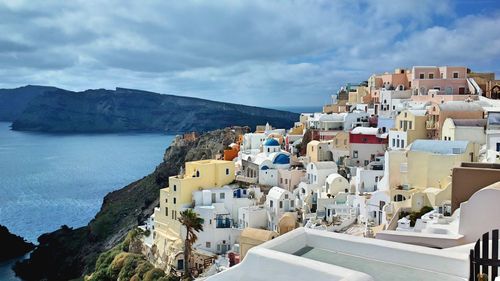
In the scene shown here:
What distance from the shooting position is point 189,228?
30656 millimetres

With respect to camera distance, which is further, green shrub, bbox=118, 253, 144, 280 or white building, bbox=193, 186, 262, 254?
green shrub, bbox=118, 253, 144, 280

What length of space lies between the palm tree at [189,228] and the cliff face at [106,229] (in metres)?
18.3

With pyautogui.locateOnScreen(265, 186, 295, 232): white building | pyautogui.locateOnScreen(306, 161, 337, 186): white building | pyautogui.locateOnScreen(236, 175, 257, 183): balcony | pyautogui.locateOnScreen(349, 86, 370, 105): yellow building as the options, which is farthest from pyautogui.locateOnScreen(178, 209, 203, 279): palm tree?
pyautogui.locateOnScreen(349, 86, 370, 105): yellow building

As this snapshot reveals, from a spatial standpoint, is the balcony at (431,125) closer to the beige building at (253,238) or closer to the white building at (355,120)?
the white building at (355,120)

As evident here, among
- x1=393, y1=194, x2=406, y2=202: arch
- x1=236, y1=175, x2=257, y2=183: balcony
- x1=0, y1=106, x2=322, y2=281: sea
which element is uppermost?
x1=393, y1=194, x2=406, y2=202: arch

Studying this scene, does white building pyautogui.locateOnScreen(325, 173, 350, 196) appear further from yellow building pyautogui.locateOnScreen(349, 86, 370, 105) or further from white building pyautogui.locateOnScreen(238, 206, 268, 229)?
yellow building pyautogui.locateOnScreen(349, 86, 370, 105)

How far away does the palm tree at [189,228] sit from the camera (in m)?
30.5

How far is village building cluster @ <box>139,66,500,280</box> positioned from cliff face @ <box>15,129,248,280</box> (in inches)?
521

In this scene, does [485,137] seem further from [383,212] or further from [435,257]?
[435,257]

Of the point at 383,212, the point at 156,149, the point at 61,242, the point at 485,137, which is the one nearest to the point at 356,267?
the point at 383,212

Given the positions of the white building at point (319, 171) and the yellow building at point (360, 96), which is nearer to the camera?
the white building at point (319, 171)

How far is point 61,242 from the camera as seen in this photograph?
5997 cm

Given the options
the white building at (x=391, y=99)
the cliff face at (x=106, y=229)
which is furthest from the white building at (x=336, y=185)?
the cliff face at (x=106, y=229)

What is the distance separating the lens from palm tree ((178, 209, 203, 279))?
30500 mm
